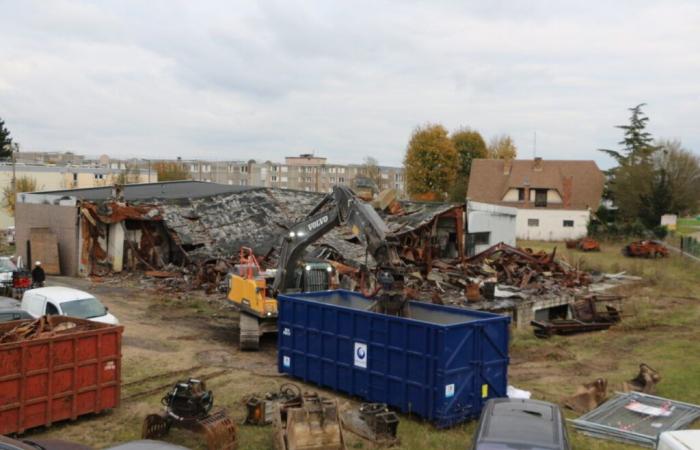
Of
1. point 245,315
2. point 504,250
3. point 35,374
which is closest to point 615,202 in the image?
point 504,250

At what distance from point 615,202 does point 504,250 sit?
31.4 metres

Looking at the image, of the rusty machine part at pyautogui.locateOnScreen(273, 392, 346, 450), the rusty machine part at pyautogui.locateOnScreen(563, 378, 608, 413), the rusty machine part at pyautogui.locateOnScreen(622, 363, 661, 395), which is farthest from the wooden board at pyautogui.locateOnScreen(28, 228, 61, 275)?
the rusty machine part at pyautogui.locateOnScreen(622, 363, 661, 395)

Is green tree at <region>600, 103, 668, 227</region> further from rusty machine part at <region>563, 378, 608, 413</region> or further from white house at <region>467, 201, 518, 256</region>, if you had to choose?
rusty machine part at <region>563, 378, 608, 413</region>

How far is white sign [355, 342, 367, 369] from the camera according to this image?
43.8ft

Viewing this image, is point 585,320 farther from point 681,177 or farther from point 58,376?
point 681,177

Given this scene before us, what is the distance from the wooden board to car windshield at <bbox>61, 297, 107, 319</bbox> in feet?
56.8

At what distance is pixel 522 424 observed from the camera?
8.47 m

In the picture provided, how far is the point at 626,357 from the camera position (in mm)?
18906

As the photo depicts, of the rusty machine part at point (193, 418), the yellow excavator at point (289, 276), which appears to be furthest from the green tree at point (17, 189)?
the rusty machine part at point (193, 418)

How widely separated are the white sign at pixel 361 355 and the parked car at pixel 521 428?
423cm

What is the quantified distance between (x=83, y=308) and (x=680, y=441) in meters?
14.6

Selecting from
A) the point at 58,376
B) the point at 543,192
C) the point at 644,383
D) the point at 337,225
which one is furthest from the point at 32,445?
the point at 543,192

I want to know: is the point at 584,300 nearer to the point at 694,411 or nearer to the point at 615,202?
the point at 694,411

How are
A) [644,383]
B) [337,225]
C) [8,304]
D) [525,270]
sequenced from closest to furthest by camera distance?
[644,383]
[8,304]
[337,225]
[525,270]
